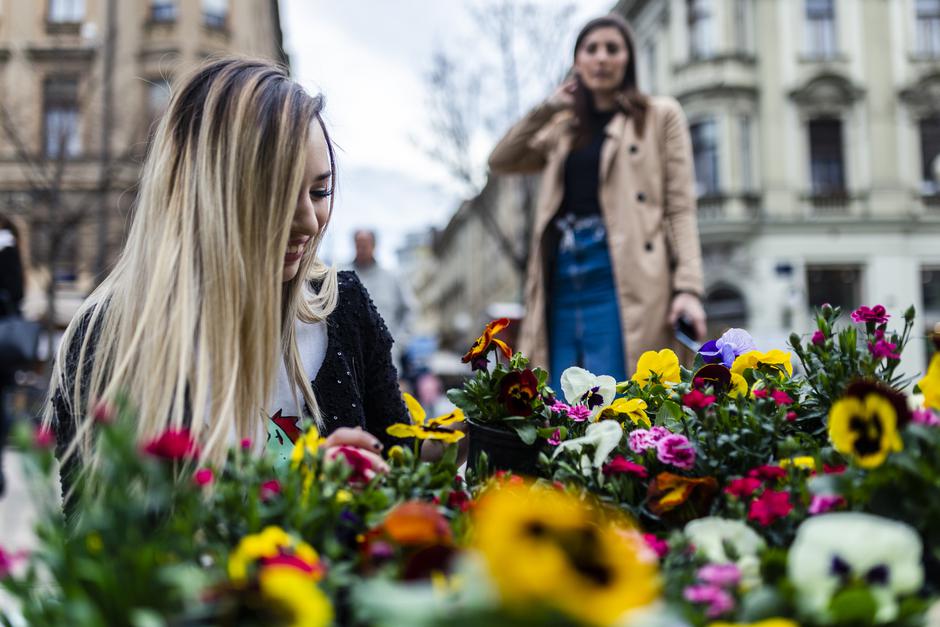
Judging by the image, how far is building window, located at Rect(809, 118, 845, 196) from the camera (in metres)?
22.7

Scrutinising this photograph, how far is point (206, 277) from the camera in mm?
Result: 1374

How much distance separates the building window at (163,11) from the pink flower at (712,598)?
25.5 meters

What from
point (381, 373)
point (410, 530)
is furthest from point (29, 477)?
point (381, 373)

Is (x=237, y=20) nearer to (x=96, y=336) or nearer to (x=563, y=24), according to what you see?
(x=563, y=24)

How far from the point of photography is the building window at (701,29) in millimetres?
22719

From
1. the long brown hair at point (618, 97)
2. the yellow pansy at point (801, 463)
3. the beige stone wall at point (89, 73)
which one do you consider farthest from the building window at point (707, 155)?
the yellow pansy at point (801, 463)

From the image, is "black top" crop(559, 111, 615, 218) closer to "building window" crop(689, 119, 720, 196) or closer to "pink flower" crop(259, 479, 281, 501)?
"pink flower" crop(259, 479, 281, 501)

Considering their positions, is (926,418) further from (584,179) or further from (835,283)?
(835,283)

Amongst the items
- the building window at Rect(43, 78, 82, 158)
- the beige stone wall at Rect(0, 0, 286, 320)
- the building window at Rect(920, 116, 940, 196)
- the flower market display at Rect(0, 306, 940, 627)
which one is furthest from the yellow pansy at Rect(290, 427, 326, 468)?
the building window at Rect(920, 116, 940, 196)

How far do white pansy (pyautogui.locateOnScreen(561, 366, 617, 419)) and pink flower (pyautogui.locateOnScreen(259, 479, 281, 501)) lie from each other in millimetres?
576

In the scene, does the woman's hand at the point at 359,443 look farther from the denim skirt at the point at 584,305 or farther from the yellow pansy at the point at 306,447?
the denim skirt at the point at 584,305

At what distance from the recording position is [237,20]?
2481cm

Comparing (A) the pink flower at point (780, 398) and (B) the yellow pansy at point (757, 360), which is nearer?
(A) the pink flower at point (780, 398)

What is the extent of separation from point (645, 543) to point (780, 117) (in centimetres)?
2370
